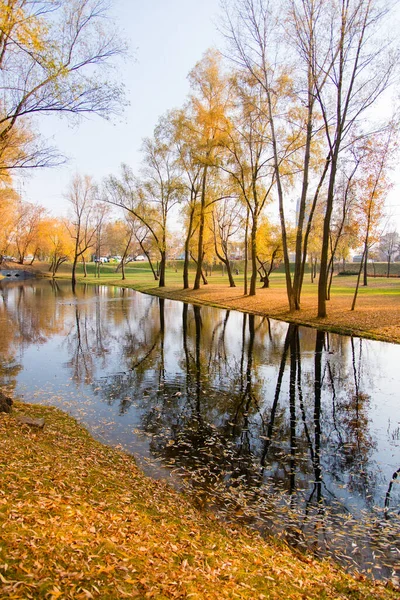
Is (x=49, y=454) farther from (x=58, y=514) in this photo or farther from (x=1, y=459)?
(x=58, y=514)

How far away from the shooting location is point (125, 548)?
3607 mm

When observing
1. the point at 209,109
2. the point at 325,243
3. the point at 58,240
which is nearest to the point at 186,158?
the point at 209,109

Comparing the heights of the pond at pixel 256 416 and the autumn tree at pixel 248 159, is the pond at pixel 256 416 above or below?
below

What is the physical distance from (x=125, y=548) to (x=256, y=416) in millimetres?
5527

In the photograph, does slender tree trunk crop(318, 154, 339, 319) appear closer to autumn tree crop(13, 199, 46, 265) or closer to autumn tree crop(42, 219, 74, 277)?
autumn tree crop(42, 219, 74, 277)

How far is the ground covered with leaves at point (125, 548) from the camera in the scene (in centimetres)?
310

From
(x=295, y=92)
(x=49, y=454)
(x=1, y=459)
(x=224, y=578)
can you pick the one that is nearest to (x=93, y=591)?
(x=224, y=578)

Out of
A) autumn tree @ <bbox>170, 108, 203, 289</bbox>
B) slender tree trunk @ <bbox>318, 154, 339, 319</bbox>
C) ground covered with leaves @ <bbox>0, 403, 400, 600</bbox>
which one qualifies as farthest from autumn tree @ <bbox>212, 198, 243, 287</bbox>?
ground covered with leaves @ <bbox>0, 403, 400, 600</bbox>

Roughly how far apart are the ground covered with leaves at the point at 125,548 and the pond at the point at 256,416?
0.63 meters

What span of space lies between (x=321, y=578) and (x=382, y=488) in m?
2.75

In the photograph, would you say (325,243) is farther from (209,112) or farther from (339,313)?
(209,112)

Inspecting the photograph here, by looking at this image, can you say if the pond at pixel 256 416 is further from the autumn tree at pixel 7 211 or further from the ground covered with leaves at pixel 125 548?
the autumn tree at pixel 7 211

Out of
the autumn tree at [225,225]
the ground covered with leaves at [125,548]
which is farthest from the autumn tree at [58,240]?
the ground covered with leaves at [125,548]

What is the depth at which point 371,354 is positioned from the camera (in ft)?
47.4
